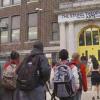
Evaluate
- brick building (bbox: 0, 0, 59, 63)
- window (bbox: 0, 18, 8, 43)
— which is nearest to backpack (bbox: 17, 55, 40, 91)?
brick building (bbox: 0, 0, 59, 63)

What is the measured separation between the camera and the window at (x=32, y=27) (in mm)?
36156

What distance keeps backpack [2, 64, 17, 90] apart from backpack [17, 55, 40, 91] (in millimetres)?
1786

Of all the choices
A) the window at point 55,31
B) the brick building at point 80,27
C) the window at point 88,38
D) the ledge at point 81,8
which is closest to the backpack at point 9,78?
the brick building at point 80,27

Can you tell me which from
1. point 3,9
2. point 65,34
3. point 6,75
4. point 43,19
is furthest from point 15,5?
point 6,75

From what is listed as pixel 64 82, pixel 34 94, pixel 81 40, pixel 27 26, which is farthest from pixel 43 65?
pixel 27 26

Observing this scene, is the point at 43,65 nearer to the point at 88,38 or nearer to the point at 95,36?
the point at 95,36

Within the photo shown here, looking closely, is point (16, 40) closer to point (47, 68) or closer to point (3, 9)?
point (3, 9)

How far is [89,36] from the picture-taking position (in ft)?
106

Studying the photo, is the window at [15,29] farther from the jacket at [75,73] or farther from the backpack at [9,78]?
the jacket at [75,73]

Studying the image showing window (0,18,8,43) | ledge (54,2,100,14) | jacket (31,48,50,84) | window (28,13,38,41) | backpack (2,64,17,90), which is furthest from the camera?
window (0,18,8,43)

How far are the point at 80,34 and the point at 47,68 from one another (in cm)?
2362

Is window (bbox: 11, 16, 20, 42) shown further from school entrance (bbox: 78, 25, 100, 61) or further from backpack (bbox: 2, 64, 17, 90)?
backpack (bbox: 2, 64, 17, 90)

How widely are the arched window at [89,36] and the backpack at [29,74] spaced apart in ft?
74.8

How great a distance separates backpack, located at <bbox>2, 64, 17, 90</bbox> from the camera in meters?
11.0
